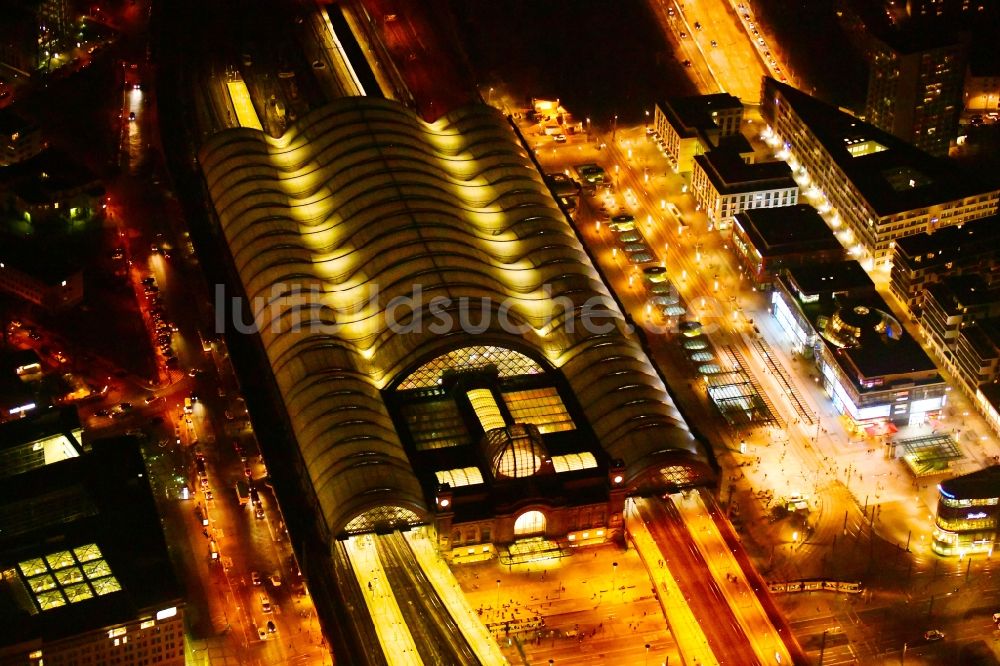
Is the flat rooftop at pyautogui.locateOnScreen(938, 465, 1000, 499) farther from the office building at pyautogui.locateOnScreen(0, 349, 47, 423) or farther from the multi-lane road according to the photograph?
the office building at pyautogui.locateOnScreen(0, 349, 47, 423)

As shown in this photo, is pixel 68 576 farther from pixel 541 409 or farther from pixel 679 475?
pixel 679 475

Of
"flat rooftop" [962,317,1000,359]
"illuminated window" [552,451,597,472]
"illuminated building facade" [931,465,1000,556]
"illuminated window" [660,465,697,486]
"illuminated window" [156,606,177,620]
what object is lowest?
"illuminated building facade" [931,465,1000,556]

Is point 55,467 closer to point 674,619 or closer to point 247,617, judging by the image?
point 247,617

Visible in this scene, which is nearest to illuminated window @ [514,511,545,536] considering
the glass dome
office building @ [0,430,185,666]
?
the glass dome

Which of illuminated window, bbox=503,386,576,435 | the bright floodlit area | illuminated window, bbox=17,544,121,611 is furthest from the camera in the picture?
illuminated window, bbox=503,386,576,435

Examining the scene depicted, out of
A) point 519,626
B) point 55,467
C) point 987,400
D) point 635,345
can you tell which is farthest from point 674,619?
point 55,467

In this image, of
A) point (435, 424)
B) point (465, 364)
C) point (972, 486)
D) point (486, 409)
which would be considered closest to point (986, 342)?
point (972, 486)

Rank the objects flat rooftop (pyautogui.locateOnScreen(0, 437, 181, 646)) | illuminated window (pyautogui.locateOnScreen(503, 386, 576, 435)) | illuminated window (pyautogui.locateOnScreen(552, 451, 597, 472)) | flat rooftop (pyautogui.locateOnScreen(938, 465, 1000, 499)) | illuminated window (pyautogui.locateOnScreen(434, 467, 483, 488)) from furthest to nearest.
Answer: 1. illuminated window (pyautogui.locateOnScreen(503, 386, 576, 435))
2. illuminated window (pyautogui.locateOnScreen(552, 451, 597, 472))
3. illuminated window (pyautogui.locateOnScreen(434, 467, 483, 488))
4. flat rooftop (pyautogui.locateOnScreen(938, 465, 1000, 499))
5. flat rooftop (pyautogui.locateOnScreen(0, 437, 181, 646))
